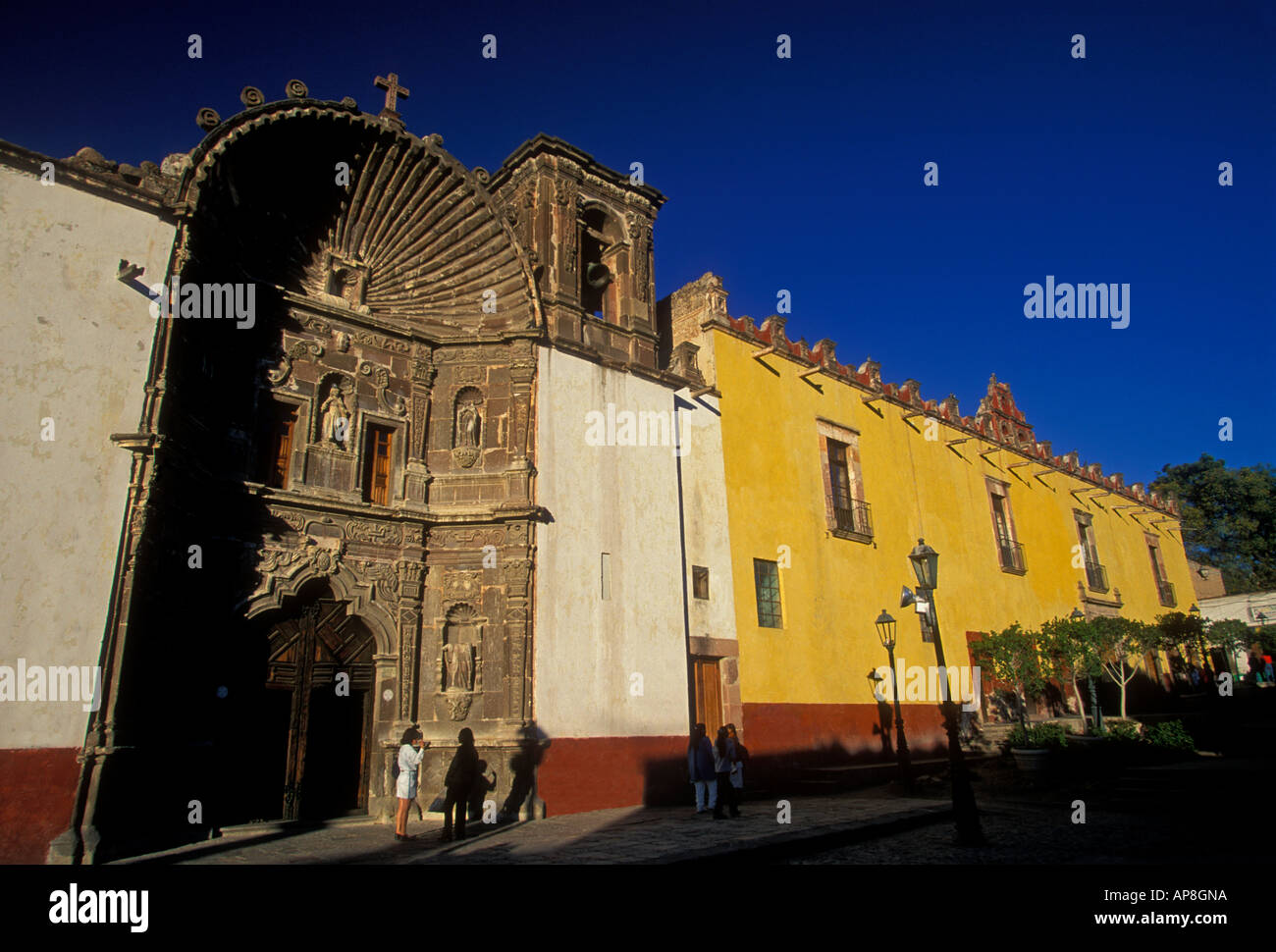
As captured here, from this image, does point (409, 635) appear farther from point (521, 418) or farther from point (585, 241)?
point (585, 241)

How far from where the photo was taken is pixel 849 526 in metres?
18.7

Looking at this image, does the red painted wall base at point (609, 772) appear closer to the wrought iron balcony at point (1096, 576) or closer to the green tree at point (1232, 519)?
the wrought iron balcony at point (1096, 576)

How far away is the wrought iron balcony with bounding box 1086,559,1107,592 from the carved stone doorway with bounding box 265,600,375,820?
24733 millimetres

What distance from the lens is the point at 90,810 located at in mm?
8219

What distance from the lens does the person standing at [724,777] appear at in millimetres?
10703

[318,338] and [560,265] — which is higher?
[560,265]

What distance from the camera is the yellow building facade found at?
16016 millimetres

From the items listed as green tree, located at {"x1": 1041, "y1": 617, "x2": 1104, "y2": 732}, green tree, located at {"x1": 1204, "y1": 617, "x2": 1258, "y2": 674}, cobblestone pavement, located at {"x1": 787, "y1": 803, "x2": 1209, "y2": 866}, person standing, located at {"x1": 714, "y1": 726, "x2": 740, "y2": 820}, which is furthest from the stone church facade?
green tree, located at {"x1": 1204, "y1": 617, "x2": 1258, "y2": 674}

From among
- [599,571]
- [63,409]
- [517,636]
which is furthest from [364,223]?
[517,636]

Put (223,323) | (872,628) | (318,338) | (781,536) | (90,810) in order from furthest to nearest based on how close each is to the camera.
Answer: (872,628), (781,536), (318,338), (223,323), (90,810)

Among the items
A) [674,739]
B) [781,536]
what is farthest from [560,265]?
[674,739]

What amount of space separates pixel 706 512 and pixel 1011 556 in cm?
1328
